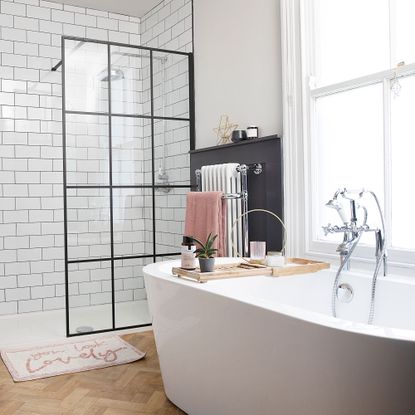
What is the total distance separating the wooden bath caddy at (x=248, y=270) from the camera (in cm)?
249

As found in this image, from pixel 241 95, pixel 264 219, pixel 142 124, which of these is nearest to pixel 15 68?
pixel 142 124

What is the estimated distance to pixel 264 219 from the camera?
3459 millimetres

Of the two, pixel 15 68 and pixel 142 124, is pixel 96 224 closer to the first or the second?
pixel 142 124

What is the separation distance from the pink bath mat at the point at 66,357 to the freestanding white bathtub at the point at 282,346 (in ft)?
2.48

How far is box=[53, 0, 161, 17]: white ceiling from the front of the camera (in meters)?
4.69

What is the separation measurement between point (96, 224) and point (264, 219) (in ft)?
4.19

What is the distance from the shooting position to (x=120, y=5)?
4.77 metres

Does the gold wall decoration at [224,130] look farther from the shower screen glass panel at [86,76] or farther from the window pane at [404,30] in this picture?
the window pane at [404,30]

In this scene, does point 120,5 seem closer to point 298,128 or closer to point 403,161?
point 298,128

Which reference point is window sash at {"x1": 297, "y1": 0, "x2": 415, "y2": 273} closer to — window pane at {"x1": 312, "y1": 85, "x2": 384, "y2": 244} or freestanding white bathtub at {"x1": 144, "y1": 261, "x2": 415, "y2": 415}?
window pane at {"x1": 312, "y1": 85, "x2": 384, "y2": 244}

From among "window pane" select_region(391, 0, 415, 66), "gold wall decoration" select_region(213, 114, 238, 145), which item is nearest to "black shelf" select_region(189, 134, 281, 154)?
"gold wall decoration" select_region(213, 114, 238, 145)

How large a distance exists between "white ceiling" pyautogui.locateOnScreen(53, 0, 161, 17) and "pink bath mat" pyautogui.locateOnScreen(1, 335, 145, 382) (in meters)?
2.92

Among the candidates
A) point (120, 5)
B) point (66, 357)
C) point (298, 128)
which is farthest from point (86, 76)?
point (66, 357)

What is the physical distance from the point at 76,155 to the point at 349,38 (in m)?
2.05
